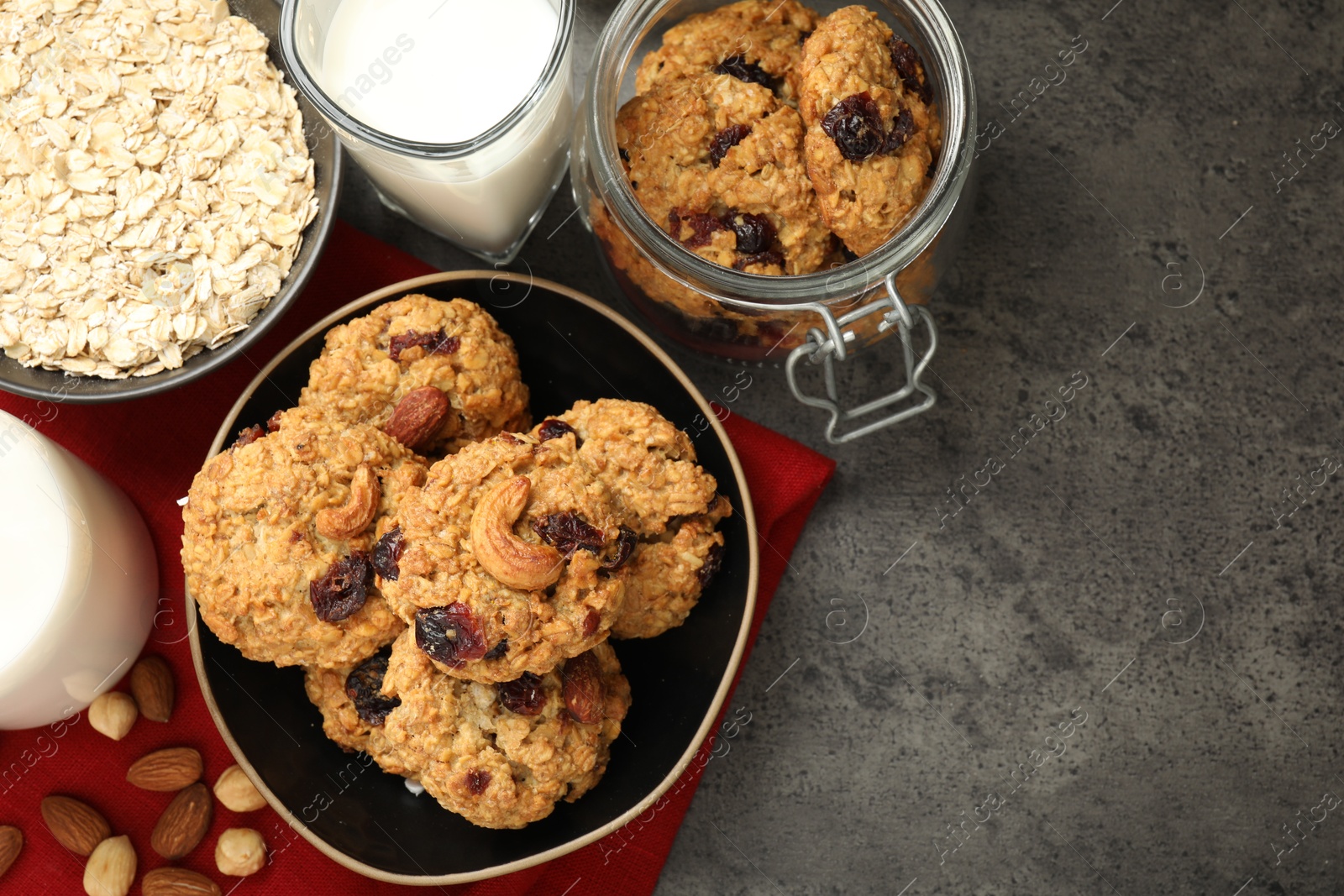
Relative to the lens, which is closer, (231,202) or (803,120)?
(803,120)

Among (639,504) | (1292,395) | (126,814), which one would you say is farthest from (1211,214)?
(126,814)

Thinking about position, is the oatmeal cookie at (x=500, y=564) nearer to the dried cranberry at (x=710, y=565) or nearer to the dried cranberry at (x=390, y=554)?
the dried cranberry at (x=390, y=554)

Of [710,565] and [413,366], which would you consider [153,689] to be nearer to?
[413,366]

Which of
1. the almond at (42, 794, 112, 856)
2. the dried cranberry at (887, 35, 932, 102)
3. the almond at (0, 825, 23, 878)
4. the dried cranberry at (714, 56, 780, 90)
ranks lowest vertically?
the almond at (0, 825, 23, 878)

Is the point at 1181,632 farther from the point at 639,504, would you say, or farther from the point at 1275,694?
the point at 639,504

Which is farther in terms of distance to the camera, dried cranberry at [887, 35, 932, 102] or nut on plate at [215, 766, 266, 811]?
nut on plate at [215, 766, 266, 811]

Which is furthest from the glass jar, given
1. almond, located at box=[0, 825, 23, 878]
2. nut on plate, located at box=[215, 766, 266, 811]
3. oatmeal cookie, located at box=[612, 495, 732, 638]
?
almond, located at box=[0, 825, 23, 878]

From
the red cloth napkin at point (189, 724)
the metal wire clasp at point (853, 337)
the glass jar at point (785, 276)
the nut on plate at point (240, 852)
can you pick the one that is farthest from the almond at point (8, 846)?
the metal wire clasp at point (853, 337)

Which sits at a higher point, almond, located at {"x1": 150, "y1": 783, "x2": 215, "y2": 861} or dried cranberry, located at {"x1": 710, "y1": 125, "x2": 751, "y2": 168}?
dried cranberry, located at {"x1": 710, "y1": 125, "x2": 751, "y2": 168}

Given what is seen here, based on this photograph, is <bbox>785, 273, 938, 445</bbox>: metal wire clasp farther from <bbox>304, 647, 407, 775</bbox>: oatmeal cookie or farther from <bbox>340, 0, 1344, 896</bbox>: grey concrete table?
<bbox>304, 647, 407, 775</bbox>: oatmeal cookie
